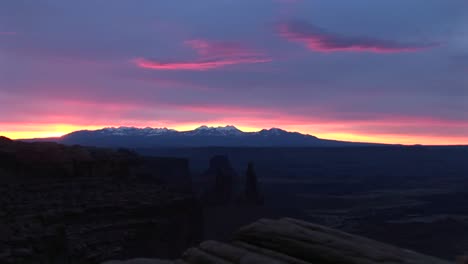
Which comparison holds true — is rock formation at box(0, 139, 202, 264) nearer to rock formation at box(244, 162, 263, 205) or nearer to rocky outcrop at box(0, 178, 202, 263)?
rocky outcrop at box(0, 178, 202, 263)

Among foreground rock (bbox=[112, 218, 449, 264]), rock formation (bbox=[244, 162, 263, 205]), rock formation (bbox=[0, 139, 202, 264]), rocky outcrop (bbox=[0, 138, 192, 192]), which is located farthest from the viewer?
rock formation (bbox=[244, 162, 263, 205])

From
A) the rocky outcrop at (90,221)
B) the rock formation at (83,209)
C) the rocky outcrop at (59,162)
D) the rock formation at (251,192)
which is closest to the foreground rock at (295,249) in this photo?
the rock formation at (83,209)

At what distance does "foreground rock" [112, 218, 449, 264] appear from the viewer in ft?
17.7

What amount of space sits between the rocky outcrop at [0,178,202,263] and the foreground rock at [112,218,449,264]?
2170 centimetres

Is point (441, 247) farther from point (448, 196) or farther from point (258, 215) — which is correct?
point (448, 196)

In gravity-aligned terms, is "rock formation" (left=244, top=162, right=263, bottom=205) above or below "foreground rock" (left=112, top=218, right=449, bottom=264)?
below

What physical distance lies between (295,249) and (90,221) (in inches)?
1182

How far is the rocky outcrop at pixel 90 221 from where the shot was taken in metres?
28.5

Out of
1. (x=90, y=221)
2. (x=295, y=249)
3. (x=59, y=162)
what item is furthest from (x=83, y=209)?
(x=295, y=249)

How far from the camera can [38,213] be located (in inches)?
1227

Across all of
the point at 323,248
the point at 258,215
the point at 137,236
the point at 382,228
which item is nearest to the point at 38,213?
the point at 137,236

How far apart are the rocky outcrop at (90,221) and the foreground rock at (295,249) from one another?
2170 centimetres

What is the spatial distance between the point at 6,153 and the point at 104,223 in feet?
30.3

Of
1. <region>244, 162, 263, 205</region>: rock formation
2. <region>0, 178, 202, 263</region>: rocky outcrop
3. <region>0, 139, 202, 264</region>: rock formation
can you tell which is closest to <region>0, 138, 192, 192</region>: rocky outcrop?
<region>0, 139, 202, 264</region>: rock formation
